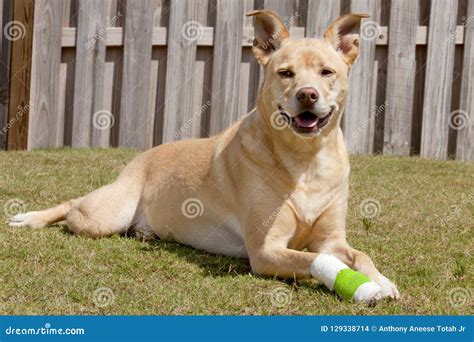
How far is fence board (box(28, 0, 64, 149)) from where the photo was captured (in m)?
8.41

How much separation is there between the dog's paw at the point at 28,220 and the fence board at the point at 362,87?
3.75 m

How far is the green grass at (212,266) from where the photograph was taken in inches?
157

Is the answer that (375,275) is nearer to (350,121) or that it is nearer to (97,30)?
(350,121)

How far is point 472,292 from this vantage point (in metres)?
4.25

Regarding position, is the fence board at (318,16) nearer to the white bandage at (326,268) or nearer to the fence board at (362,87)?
the fence board at (362,87)

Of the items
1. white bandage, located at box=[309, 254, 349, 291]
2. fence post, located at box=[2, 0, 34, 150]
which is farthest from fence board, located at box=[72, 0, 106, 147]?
white bandage, located at box=[309, 254, 349, 291]

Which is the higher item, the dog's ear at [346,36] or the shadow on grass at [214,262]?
the dog's ear at [346,36]

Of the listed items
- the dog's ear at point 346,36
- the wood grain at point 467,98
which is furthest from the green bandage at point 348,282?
the wood grain at point 467,98

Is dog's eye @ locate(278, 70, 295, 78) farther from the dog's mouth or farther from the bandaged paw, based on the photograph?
the bandaged paw

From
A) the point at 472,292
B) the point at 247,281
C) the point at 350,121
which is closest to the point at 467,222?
the point at 472,292

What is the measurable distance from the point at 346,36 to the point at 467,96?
3993 millimetres

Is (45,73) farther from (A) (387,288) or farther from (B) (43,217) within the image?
(A) (387,288)

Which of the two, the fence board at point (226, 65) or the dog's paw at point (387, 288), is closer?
the dog's paw at point (387, 288)

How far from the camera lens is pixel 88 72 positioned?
8.47 meters
